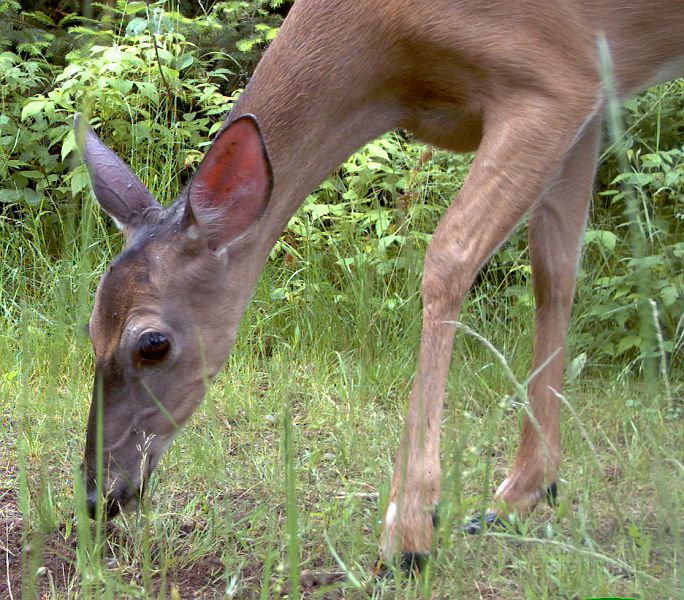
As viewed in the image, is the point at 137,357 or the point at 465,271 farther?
the point at 137,357

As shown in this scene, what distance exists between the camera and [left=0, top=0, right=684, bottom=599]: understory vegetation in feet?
8.02

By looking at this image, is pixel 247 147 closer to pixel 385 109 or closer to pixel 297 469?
pixel 385 109

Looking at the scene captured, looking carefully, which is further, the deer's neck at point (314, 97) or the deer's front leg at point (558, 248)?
the deer's front leg at point (558, 248)

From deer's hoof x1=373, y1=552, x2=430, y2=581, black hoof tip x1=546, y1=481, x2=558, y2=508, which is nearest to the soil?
deer's hoof x1=373, y1=552, x2=430, y2=581

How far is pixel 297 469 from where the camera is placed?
3.69m

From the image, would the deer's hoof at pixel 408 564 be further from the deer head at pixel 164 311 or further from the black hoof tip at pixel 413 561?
the deer head at pixel 164 311

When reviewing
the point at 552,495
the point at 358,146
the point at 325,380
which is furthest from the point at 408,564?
the point at 325,380

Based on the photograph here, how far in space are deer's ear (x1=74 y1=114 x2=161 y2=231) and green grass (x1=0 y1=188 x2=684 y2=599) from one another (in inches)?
4.9

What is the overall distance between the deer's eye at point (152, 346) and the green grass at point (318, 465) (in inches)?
10.3

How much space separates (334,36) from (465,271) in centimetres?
94

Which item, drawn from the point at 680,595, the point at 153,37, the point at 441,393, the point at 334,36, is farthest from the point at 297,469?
the point at 153,37

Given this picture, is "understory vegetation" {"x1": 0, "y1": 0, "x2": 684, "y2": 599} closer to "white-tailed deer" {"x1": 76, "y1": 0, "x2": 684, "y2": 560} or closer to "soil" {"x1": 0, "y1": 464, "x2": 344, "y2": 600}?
"soil" {"x1": 0, "y1": 464, "x2": 344, "y2": 600}

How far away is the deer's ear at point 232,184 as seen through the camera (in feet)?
10.2

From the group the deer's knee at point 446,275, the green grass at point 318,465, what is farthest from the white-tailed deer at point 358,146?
the green grass at point 318,465
